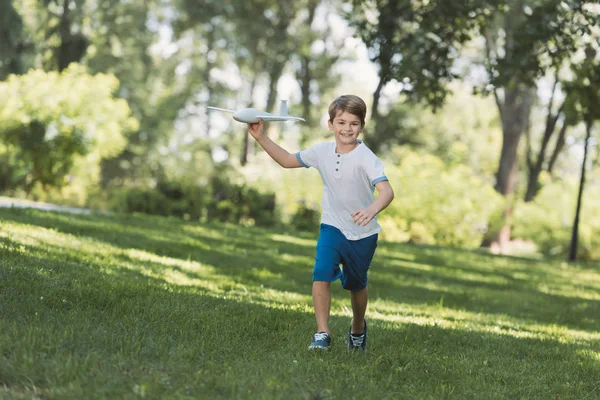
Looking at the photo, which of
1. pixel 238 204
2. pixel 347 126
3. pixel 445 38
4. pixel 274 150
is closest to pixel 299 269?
pixel 445 38

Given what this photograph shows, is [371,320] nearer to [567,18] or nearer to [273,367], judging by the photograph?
[273,367]

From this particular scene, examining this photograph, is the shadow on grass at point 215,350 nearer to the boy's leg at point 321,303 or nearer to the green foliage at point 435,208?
the boy's leg at point 321,303

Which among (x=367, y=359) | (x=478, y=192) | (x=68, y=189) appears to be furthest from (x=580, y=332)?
(x=68, y=189)

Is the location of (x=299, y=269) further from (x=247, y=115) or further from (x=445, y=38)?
(x=247, y=115)

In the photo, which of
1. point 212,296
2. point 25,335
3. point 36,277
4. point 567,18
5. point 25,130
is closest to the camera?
point 25,335

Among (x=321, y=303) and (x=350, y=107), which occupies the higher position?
(x=350, y=107)

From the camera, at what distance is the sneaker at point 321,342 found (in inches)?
187

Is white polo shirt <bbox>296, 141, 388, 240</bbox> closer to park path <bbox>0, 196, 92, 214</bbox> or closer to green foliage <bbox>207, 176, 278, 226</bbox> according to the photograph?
park path <bbox>0, 196, 92, 214</bbox>

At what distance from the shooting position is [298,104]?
37625mm

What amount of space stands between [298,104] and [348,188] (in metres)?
33.1

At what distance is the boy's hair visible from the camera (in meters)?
4.83

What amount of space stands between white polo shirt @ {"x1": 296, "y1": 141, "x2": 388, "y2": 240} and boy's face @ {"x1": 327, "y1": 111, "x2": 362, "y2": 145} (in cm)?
9

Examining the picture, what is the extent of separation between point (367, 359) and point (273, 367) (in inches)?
35.3

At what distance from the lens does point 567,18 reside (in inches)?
379
